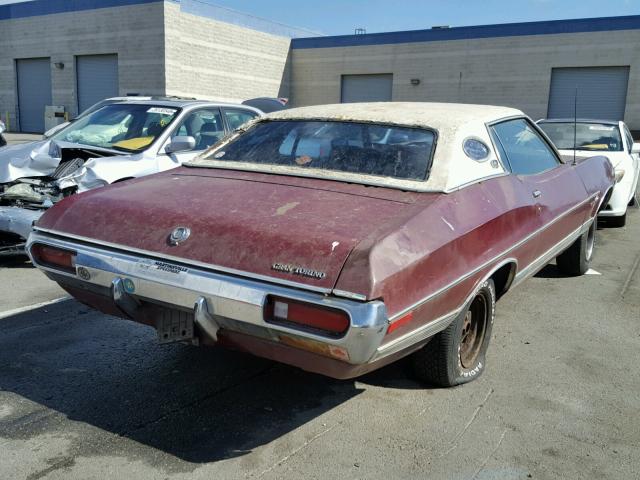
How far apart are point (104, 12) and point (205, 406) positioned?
2716 cm

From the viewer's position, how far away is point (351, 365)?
8.00 ft

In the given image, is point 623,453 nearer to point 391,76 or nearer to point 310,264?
point 310,264

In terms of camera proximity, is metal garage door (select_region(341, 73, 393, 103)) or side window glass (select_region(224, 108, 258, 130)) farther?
metal garage door (select_region(341, 73, 393, 103))

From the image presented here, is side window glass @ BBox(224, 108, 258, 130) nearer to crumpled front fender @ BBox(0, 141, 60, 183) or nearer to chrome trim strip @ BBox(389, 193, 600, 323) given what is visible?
crumpled front fender @ BBox(0, 141, 60, 183)

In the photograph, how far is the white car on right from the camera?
8055 millimetres

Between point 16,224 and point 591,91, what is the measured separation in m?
24.4

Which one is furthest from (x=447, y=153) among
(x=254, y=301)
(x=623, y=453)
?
(x=623, y=453)

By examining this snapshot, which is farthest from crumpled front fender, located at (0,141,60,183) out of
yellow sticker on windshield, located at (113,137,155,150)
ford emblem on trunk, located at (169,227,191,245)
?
ford emblem on trunk, located at (169,227,191,245)

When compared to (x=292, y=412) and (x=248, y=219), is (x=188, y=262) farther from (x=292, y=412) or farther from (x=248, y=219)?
(x=292, y=412)

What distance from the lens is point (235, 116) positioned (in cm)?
727

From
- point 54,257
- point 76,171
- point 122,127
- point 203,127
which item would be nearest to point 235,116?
point 203,127

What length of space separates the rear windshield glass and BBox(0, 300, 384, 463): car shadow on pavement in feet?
3.99

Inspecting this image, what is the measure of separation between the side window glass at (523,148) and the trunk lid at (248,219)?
3.91 ft

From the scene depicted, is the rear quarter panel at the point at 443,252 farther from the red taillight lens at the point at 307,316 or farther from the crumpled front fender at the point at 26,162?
the crumpled front fender at the point at 26,162
